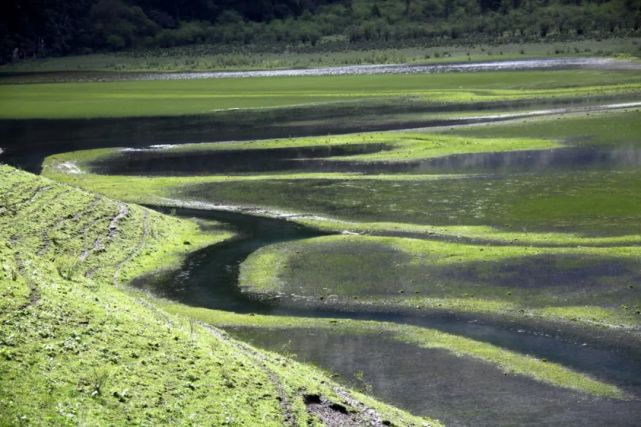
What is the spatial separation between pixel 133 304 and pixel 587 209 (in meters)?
17.1

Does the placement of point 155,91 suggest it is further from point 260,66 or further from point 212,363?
point 212,363

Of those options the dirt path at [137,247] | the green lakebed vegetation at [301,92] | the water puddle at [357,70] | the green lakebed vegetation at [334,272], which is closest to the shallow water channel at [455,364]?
the green lakebed vegetation at [334,272]

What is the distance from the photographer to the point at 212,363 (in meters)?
15.5

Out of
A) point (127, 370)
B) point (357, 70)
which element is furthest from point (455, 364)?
point (357, 70)

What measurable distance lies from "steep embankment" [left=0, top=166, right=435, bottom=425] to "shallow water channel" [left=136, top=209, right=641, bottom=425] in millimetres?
1106

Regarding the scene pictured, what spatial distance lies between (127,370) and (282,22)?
469 feet

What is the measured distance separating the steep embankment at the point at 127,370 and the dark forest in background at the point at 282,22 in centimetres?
10711

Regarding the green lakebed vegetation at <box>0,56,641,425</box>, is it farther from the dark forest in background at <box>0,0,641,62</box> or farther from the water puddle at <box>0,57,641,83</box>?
the dark forest in background at <box>0,0,641,62</box>

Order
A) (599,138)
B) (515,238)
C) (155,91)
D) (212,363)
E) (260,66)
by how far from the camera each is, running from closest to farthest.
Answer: (212,363)
(515,238)
(599,138)
(155,91)
(260,66)

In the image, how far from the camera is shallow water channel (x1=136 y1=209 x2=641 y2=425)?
1650 centimetres

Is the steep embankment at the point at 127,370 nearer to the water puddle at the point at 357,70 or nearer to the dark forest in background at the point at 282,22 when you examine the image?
the water puddle at the point at 357,70

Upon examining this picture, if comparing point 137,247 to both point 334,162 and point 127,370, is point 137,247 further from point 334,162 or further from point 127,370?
point 334,162

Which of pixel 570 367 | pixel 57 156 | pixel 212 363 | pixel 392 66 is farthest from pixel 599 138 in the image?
pixel 392 66

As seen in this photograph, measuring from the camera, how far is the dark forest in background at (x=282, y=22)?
12975cm
